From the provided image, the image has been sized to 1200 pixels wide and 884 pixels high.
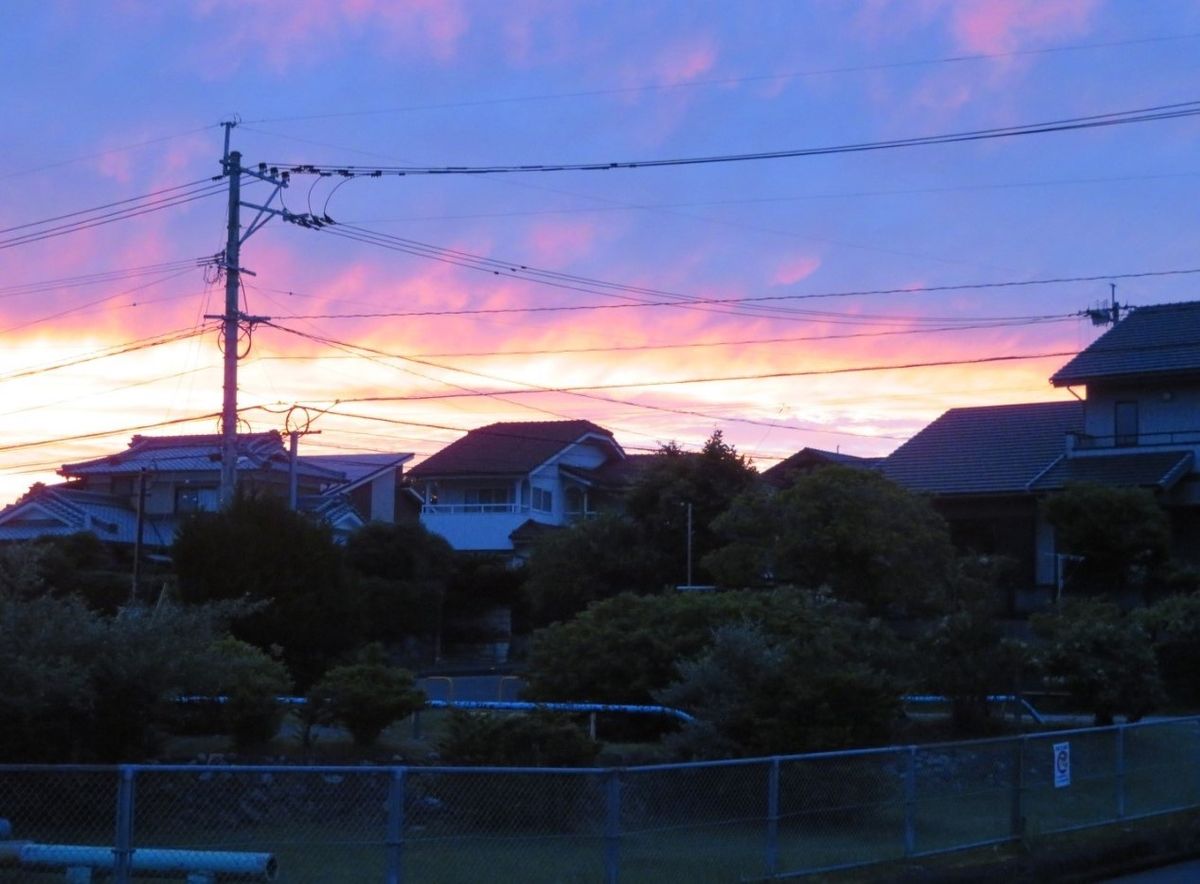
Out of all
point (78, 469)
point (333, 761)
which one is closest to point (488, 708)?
point (333, 761)

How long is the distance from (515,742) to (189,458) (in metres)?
49.5

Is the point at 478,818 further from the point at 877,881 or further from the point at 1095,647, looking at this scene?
the point at 1095,647

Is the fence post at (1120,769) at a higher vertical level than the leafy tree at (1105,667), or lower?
lower

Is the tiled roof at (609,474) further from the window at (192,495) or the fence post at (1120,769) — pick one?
the fence post at (1120,769)

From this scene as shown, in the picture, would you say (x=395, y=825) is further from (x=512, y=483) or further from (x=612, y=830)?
(x=512, y=483)

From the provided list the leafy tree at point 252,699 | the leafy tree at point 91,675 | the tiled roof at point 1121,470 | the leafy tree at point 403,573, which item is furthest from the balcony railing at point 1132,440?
the leafy tree at point 91,675

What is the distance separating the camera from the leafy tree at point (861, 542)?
29.7m

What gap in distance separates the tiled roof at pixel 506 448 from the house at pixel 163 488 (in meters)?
3.34

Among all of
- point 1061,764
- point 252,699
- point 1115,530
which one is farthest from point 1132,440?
point 252,699

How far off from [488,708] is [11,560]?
19.1 ft

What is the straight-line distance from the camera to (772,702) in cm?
1698

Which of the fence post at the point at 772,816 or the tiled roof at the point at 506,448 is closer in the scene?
the fence post at the point at 772,816

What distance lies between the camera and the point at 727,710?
17156mm

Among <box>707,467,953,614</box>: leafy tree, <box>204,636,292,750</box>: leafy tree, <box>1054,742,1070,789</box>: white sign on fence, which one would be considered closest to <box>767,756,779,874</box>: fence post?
<box>1054,742,1070,789</box>: white sign on fence
